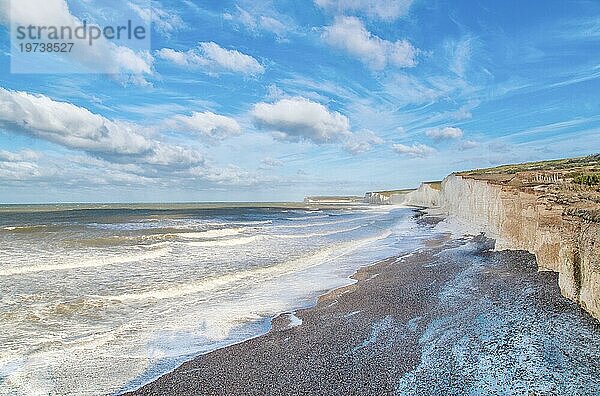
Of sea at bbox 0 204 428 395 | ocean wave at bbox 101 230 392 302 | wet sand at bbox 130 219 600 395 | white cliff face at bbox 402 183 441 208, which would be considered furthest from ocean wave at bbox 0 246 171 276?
white cliff face at bbox 402 183 441 208

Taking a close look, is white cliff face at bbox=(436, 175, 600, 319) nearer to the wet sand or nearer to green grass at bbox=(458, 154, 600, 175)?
the wet sand

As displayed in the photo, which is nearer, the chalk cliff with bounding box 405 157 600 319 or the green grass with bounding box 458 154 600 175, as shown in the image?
the chalk cliff with bounding box 405 157 600 319

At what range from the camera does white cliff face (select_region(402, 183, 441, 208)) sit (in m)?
107

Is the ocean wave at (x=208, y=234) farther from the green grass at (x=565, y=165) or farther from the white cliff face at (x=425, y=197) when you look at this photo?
the white cliff face at (x=425, y=197)

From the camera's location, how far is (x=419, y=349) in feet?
28.1

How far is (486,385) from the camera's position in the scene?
6816 millimetres

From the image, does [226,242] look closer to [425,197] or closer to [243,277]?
[243,277]

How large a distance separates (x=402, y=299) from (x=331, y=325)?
3.36 meters

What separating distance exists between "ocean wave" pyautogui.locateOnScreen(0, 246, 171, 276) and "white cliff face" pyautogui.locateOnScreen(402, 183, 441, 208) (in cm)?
8541

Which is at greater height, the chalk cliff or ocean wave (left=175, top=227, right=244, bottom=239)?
the chalk cliff

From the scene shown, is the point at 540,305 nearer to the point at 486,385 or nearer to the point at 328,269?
the point at 486,385

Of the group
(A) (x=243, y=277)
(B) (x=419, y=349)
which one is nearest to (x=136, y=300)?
(A) (x=243, y=277)

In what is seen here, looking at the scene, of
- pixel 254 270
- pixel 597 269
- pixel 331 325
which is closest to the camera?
pixel 597 269

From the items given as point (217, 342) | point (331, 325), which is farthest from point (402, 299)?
point (217, 342)
